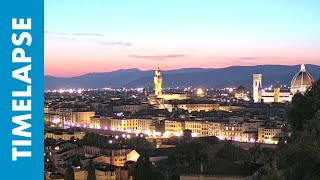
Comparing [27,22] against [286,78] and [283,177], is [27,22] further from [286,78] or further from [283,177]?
[286,78]

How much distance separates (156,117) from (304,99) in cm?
3972

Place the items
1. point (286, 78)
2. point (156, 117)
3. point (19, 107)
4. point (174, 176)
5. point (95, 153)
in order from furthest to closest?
point (286, 78)
point (156, 117)
point (95, 153)
point (174, 176)
point (19, 107)

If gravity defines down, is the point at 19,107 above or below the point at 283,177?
above

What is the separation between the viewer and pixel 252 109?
201 feet

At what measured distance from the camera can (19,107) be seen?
3.29 m

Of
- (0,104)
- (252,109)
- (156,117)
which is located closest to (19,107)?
(0,104)

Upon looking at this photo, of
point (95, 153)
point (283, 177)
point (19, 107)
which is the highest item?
point (19, 107)

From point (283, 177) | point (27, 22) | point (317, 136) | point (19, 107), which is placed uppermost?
point (27, 22)

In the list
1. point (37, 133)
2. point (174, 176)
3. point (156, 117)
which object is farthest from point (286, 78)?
point (37, 133)

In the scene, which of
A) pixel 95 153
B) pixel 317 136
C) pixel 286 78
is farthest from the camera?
pixel 286 78

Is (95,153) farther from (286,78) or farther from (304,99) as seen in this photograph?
(286,78)

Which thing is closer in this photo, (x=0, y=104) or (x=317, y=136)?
(x=0, y=104)

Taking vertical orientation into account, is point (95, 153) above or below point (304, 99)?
below

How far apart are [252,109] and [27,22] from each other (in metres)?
58.9
